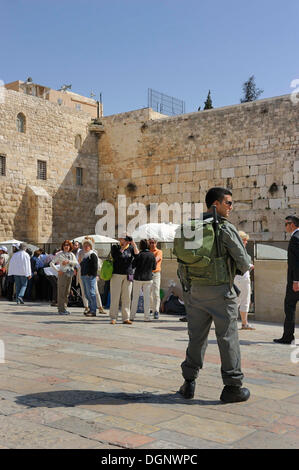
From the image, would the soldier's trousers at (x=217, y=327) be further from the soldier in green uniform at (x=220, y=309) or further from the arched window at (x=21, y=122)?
the arched window at (x=21, y=122)

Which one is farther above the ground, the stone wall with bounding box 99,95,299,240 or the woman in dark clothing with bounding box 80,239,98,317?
the stone wall with bounding box 99,95,299,240

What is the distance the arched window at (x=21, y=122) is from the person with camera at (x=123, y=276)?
12131mm

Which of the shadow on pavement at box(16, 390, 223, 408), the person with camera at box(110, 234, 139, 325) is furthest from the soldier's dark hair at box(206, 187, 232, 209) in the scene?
the person with camera at box(110, 234, 139, 325)

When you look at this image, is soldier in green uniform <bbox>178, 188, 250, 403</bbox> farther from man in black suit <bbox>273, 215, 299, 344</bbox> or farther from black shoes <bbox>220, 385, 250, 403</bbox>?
man in black suit <bbox>273, 215, 299, 344</bbox>

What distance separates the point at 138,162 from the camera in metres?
20.7

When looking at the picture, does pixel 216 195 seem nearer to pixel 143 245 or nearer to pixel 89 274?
pixel 143 245

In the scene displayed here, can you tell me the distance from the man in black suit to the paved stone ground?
34cm

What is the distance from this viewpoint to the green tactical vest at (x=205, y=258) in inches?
153

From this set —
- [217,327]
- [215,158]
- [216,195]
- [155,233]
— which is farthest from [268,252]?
[215,158]

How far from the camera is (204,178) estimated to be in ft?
62.2

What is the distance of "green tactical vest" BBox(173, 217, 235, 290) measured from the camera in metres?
3.89

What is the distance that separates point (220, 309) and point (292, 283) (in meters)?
2.97

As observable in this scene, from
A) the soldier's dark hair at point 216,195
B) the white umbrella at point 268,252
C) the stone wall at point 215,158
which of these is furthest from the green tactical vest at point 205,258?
the stone wall at point 215,158

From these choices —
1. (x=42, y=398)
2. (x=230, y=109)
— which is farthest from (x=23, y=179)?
(x=42, y=398)
